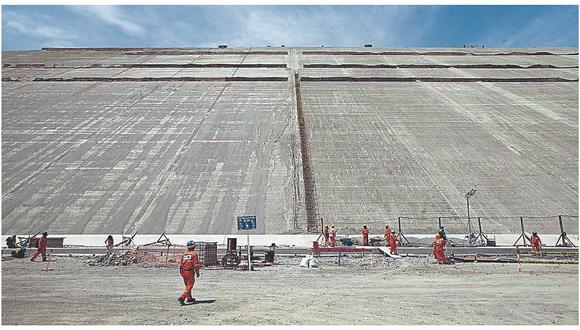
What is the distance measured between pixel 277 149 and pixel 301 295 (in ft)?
42.9

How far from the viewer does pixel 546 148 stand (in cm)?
1945

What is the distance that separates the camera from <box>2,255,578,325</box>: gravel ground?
560 centimetres

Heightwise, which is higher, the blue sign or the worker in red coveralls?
the blue sign

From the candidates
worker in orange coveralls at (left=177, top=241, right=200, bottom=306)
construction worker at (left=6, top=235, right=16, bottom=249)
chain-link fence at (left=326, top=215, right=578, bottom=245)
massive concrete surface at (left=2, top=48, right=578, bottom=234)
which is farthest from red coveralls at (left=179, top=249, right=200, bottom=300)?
construction worker at (left=6, top=235, right=16, bottom=249)

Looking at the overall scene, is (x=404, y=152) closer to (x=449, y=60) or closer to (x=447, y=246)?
(x=447, y=246)

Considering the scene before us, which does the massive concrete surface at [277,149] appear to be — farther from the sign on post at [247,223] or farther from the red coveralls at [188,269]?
the red coveralls at [188,269]

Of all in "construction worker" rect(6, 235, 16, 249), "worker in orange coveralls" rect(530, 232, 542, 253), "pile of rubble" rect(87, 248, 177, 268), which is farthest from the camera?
"construction worker" rect(6, 235, 16, 249)

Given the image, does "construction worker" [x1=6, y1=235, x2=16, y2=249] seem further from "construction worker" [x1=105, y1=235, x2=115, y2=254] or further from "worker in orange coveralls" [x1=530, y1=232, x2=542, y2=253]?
"worker in orange coveralls" [x1=530, y1=232, x2=542, y2=253]

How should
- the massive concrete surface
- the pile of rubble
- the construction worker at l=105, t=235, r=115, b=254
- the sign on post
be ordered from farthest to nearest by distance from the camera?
the massive concrete surface
the construction worker at l=105, t=235, r=115, b=254
the pile of rubble
the sign on post

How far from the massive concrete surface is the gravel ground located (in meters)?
4.85

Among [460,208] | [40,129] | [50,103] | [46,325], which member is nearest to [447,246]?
[460,208]

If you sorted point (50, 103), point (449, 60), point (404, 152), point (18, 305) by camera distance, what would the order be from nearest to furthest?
point (18, 305) < point (404, 152) < point (50, 103) < point (449, 60)

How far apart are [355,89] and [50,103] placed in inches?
828

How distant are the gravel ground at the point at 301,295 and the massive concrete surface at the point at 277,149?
4.85 m
